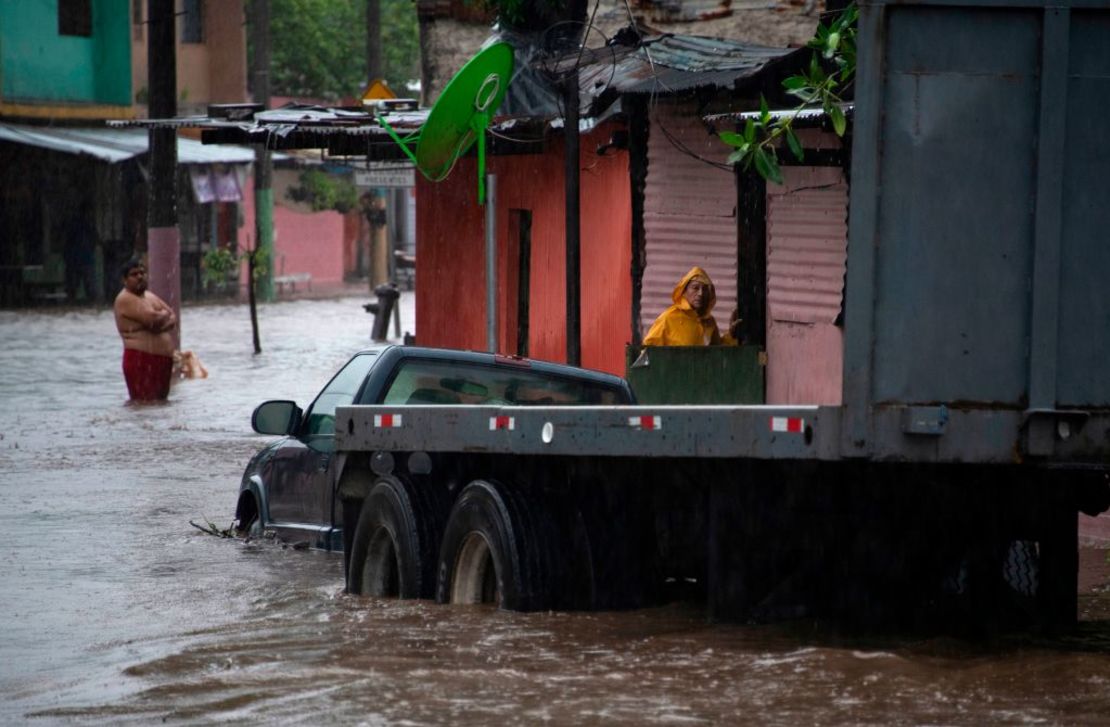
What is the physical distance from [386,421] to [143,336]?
1399 cm

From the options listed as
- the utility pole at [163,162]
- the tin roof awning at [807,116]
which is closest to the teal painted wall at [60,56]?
the utility pole at [163,162]

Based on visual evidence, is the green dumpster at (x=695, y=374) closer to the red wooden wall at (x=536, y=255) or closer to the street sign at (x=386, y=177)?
the red wooden wall at (x=536, y=255)

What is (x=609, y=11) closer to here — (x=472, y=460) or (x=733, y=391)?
(x=733, y=391)

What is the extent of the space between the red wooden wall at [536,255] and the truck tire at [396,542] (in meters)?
8.08

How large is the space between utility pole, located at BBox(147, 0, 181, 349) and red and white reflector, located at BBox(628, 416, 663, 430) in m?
18.0

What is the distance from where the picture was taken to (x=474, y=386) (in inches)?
Answer: 406

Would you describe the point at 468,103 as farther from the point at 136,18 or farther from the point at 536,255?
the point at 136,18

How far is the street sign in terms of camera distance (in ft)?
89.6

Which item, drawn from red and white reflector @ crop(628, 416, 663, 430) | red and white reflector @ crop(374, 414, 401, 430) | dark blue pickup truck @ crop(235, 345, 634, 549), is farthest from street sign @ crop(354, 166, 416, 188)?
red and white reflector @ crop(628, 416, 663, 430)

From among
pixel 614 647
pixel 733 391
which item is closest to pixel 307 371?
pixel 733 391

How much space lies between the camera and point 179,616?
979 cm

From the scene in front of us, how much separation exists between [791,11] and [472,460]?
10.7 metres

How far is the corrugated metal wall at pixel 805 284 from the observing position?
15414 millimetres

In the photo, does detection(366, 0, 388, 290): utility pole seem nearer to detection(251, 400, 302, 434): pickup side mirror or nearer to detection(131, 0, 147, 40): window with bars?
detection(131, 0, 147, 40): window with bars
